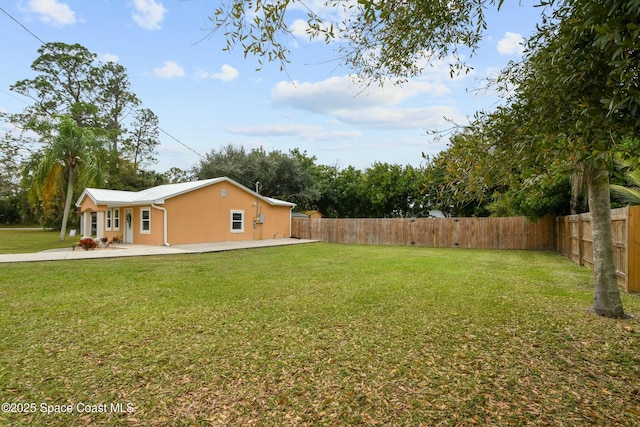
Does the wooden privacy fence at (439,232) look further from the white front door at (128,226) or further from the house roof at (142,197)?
the white front door at (128,226)

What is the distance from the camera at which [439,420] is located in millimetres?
2236

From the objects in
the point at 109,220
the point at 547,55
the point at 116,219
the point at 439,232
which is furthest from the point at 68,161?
the point at 547,55

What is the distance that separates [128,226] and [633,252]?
699 inches

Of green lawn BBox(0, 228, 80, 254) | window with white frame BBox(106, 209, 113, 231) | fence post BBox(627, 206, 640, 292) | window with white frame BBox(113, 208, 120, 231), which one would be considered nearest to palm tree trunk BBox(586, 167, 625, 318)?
fence post BBox(627, 206, 640, 292)

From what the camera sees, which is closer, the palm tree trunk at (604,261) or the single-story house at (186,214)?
the palm tree trunk at (604,261)

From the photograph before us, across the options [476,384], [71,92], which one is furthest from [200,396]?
[71,92]

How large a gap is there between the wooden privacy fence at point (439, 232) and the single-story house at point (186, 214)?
8.64 feet

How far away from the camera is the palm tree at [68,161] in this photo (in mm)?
16281

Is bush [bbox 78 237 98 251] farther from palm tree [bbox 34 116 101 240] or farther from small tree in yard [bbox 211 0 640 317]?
small tree in yard [bbox 211 0 640 317]

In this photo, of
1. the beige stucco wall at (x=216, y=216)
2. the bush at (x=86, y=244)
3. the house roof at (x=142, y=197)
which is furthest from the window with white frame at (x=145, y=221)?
the bush at (x=86, y=244)

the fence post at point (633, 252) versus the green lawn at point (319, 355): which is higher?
the fence post at point (633, 252)

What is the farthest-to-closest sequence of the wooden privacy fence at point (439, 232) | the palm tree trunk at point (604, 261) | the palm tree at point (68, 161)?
the palm tree at point (68, 161)
the wooden privacy fence at point (439, 232)
the palm tree trunk at point (604, 261)

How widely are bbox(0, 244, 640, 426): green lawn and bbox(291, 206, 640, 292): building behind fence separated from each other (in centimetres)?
118

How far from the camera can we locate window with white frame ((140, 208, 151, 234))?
49.0ft
